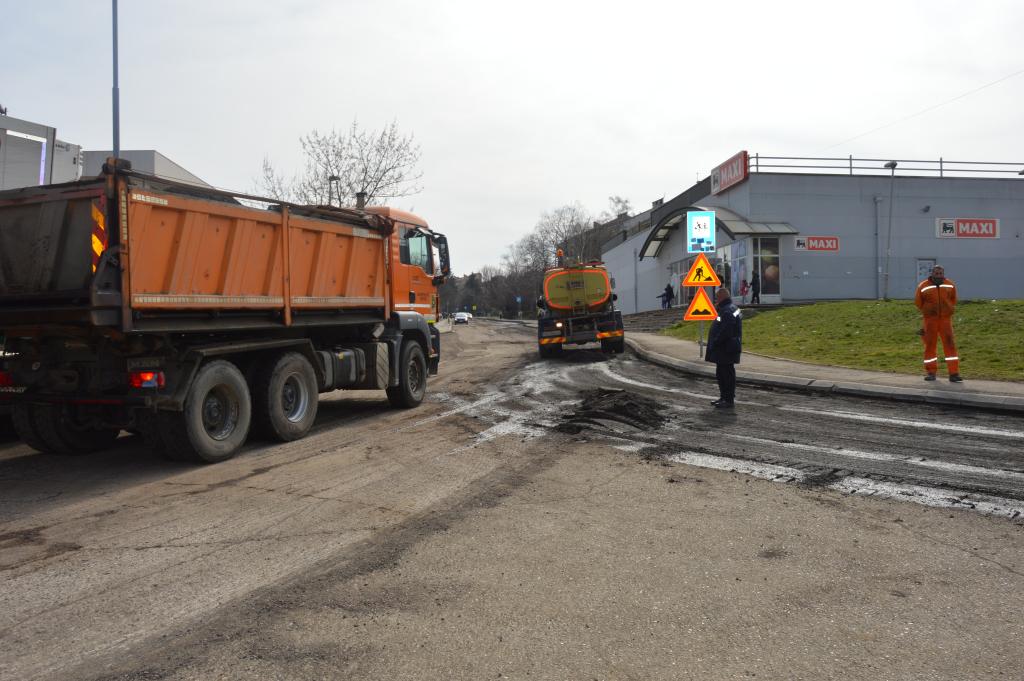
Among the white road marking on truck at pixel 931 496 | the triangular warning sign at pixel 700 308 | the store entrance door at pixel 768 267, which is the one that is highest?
the store entrance door at pixel 768 267

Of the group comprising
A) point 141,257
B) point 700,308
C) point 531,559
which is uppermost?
point 141,257

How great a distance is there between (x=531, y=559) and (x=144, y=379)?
14.6 feet

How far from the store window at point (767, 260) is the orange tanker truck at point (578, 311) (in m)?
13.8

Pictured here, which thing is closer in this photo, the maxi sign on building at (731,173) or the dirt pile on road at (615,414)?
the dirt pile on road at (615,414)

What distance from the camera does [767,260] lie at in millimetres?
33156

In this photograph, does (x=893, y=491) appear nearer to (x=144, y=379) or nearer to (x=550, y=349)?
(x=144, y=379)

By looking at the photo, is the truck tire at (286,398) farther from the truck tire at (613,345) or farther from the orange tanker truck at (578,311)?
the truck tire at (613,345)

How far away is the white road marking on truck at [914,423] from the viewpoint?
25.8 feet

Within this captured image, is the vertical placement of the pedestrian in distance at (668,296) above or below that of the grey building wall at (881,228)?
below

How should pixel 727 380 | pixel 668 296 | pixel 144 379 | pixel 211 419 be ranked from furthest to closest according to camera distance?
pixel 668 296 → pixel 727 380 → pixel 211 419 → pixel 144 379

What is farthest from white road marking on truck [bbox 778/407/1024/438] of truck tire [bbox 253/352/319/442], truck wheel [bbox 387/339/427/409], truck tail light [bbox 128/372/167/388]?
truck tail light [bbox 128/372/167/388]

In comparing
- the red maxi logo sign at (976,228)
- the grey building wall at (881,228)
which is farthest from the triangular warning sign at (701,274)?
the red maxi logo sign at (976,228)

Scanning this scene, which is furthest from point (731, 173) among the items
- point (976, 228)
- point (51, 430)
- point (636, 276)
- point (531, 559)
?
point (531, 559)

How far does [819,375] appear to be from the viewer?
12844mm
